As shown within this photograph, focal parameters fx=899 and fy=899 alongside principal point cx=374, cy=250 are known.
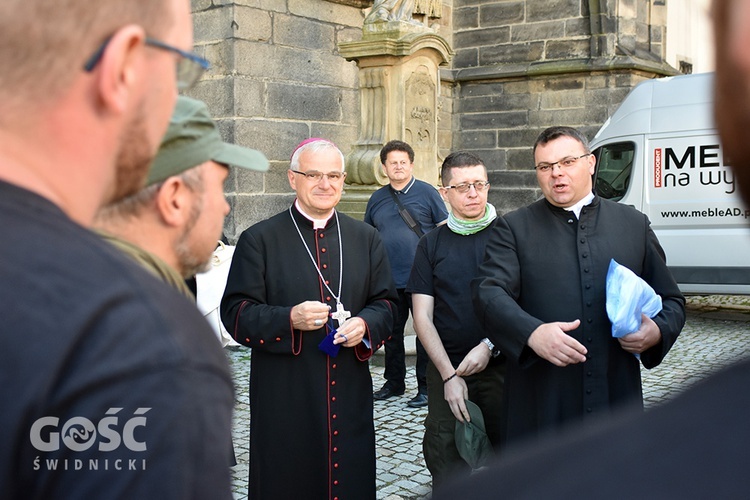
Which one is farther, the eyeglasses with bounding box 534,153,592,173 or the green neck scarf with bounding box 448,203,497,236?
the green neck scarf with bounding box 448,203,497,236

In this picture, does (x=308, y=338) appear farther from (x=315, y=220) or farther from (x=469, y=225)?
(x=469, y=225)

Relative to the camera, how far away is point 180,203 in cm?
189

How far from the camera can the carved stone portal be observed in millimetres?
9094

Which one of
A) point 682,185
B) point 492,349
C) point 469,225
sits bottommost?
point 492,349

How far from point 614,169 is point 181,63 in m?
10.5

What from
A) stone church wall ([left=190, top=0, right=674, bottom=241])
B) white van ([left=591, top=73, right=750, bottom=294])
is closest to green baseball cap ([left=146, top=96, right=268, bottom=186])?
stone church wall ([left=190, top=0, right=674, bottom=241])

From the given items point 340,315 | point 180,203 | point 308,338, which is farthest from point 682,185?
point 180,203

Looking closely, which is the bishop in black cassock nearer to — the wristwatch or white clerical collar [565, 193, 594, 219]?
the wristwatch

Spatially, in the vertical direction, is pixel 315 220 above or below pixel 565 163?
below

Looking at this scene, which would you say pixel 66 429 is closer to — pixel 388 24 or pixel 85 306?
pixel 85 306

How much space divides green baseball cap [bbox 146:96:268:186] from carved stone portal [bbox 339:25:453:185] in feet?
23.6

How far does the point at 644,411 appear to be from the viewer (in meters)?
0.69

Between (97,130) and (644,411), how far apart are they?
73 centimetres

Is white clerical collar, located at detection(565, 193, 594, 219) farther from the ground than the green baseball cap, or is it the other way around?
the green baseball cap
